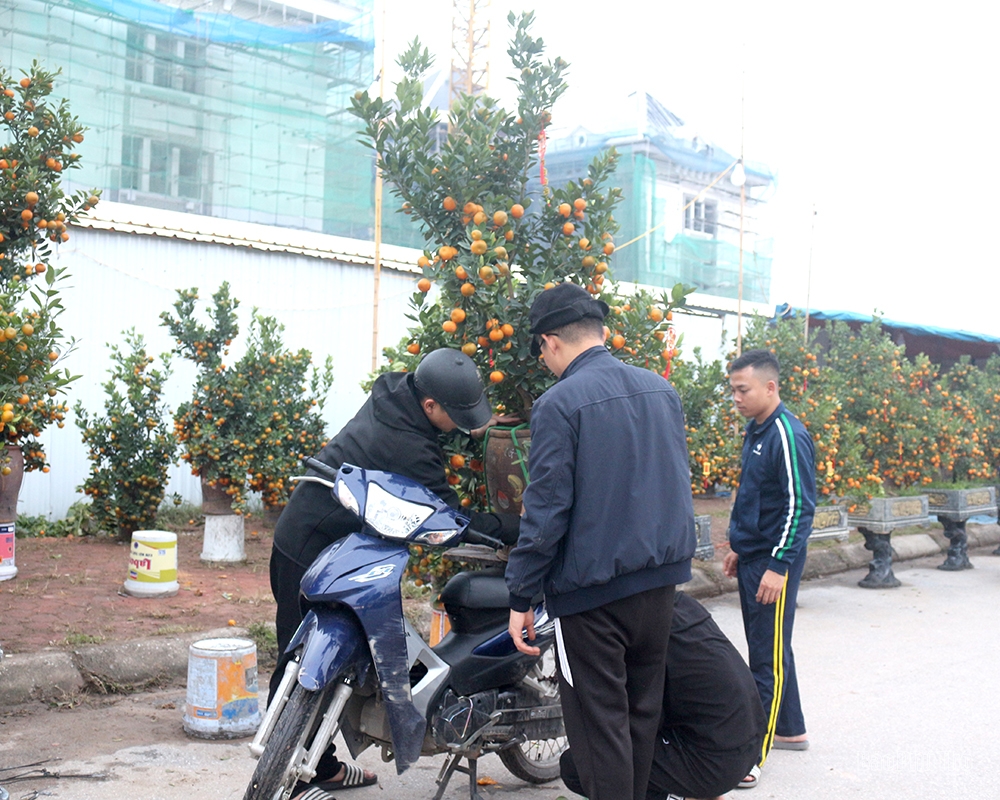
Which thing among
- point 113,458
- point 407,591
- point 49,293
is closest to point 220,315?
point 113,458

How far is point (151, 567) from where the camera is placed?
21.9 feet

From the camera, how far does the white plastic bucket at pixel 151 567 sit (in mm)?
6691

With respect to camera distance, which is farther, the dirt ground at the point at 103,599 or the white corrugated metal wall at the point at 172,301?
the white corrugated metal wall at the point at 172,301

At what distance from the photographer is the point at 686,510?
307 centimetres

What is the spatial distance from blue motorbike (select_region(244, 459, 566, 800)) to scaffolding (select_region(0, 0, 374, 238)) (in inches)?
371

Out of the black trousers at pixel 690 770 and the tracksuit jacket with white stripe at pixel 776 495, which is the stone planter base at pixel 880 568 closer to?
the tracksuit jacket with white stripe at pixel 776 495

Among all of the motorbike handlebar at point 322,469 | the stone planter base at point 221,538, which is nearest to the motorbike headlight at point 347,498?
the motorbike handlebar at point 322,469

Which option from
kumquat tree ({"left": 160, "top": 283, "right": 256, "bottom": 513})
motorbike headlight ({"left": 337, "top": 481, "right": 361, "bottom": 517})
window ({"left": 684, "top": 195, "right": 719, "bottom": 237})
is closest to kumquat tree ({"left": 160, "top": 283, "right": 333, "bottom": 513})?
kumquat tree ({"left": 160, "top": 283, "right": 256, "bottom": 513})

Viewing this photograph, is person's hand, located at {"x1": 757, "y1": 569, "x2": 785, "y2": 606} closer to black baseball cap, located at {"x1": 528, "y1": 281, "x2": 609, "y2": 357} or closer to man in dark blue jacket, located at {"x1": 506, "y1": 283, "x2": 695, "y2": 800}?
man in dark blue jacket, located at {"x1": 506, "y1": 283, "x2": 695, "y2": 800}

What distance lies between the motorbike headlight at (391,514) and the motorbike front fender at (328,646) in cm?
30

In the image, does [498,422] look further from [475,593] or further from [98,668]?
[98,668]

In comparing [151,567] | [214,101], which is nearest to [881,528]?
[151,567]

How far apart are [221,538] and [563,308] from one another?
606 cm

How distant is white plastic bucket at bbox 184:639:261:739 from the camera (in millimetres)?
4445
